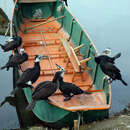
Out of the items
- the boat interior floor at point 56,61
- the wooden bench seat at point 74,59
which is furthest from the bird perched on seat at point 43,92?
the wooden bench seat at point 74,59

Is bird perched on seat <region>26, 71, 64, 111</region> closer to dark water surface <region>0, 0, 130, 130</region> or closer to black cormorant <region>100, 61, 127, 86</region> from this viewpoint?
black cormorant <region>100, 61, 127, 86</region>

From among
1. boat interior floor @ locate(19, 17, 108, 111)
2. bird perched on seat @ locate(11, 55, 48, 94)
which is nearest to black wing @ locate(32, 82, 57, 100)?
boat interior floor @ locate(19, 17, 108, 111)

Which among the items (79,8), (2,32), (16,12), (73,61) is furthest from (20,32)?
(79,8)

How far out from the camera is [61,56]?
9.06m

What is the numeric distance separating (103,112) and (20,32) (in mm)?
5556

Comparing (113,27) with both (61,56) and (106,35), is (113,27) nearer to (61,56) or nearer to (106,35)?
(106,35)

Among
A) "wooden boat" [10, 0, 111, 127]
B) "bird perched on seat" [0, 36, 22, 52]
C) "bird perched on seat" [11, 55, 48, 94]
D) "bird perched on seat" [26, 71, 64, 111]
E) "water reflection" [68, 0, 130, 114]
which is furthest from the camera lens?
"water reflection" [68, 0, 130, 114]

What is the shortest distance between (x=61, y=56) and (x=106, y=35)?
6.04 metres

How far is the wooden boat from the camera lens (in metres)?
6.40

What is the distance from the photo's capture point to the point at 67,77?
26.5ft

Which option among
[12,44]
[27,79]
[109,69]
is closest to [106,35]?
[12,44]

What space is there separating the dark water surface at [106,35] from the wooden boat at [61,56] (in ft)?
4.40

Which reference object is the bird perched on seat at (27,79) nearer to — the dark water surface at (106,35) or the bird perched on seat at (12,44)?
the bird perched on seat at (12,44)

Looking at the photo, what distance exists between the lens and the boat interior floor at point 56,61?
258 inches
